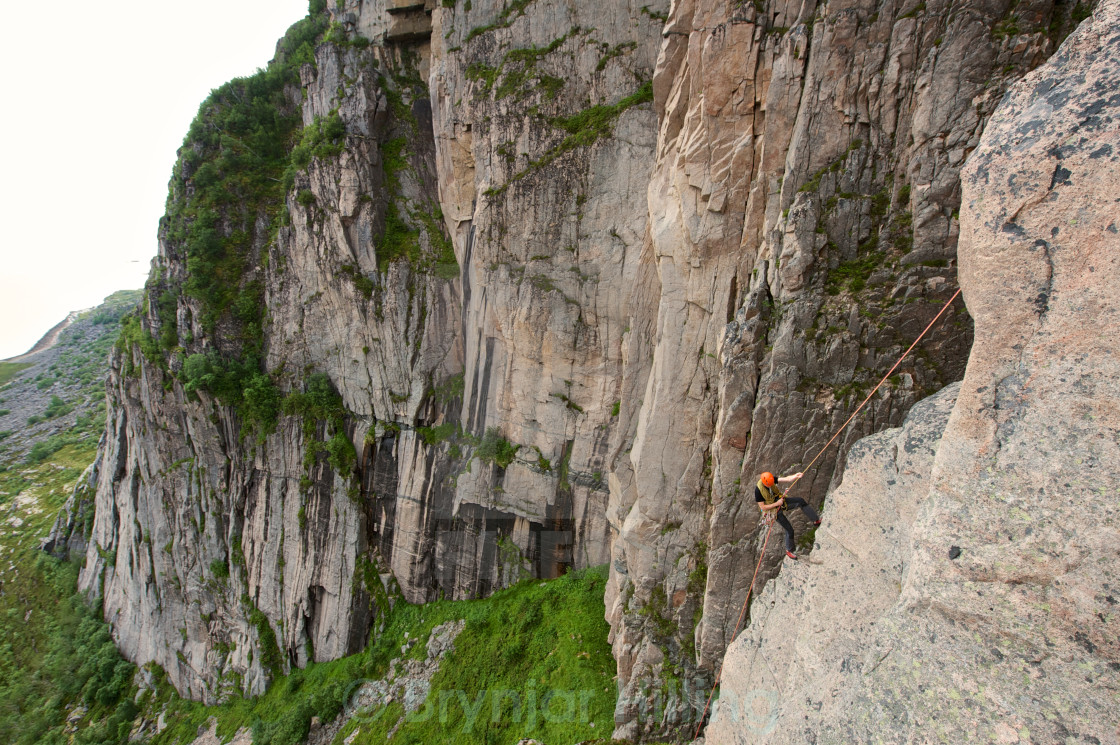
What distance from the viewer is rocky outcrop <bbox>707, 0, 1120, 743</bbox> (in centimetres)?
394

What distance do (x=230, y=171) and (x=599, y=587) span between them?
27318mm

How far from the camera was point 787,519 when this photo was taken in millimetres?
8539

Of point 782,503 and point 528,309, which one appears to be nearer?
point 782,503

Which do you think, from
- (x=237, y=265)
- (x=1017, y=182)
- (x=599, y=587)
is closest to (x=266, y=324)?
(x=237, y=265)

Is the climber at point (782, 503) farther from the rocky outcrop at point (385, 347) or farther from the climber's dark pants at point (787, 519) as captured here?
the rocky outcrop at point (385, 347)

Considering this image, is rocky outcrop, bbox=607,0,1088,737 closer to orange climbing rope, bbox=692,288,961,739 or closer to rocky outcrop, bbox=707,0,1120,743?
orange climbing rope, bbox=692,288,961,739

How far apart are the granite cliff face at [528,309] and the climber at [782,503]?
71 cm

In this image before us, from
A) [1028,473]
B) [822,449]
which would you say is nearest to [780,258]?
[822,449]

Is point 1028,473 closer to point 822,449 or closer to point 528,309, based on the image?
point 822,449

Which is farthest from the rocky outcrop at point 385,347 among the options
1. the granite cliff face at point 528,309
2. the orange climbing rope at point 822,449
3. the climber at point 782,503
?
the climber at point 782,503

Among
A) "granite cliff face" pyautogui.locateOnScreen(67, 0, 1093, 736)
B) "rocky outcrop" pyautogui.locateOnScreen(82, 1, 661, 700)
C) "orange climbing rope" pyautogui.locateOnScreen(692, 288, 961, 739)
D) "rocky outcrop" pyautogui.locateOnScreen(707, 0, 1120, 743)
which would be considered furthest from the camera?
"rocky outcrop" pyautogui.locateOnScreen(82, 1, 661, 700)

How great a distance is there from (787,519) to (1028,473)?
4.59 m

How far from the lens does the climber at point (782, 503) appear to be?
26.4 ft

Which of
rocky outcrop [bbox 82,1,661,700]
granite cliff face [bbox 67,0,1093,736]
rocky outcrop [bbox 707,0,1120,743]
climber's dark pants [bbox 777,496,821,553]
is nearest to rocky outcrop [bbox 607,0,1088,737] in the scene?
granite cliff face [bbox 67,0,1093,736]
